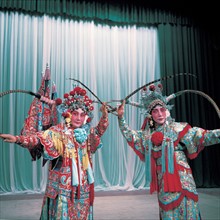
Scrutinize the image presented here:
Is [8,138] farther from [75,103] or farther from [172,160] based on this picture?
[172,160]

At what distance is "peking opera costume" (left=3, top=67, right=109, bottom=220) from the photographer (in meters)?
2.12

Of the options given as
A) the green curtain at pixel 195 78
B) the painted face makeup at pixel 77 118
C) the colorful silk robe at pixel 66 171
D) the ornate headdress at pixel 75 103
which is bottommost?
the colorful silk robe at pixel 66 171

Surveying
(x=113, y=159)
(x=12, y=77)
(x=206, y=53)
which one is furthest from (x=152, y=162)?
(x=206, y=53)

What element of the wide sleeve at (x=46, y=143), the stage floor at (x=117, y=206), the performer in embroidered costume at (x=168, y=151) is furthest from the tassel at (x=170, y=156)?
the stage floor at (x=117, y=206)

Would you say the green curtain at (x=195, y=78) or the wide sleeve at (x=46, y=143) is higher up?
the green curtain at (x=195, y=78)

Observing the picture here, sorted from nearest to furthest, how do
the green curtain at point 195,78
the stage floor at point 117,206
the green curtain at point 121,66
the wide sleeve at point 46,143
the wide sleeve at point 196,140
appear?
1. the wide sleeve at point 46,143
2. the wide sleeve at point 196,140
3. the stage floor at point 117,206
4. the green curtain at point 121,66
5. the green curtain at point 195,78

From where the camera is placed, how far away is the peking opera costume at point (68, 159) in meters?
→ 2.12

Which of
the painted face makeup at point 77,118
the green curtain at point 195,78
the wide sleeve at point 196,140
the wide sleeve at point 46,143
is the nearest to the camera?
the wide sleeve at point 46,143

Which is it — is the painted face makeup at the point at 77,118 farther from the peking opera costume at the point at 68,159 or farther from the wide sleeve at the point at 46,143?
the wide sleeve at the point at 46,143

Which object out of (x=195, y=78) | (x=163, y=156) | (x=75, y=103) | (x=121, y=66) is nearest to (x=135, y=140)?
(x=163, y=156)

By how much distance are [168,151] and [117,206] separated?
206cm

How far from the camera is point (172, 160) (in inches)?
86.0

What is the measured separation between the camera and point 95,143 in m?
2.34

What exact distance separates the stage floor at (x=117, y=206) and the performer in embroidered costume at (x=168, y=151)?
3.91 feet
